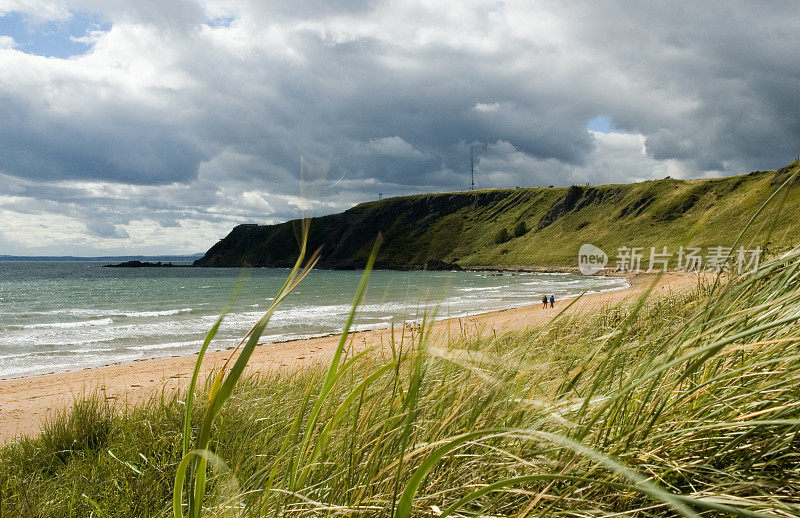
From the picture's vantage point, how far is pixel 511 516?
1239mm

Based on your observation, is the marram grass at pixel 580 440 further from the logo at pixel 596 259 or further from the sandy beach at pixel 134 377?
the sandy beach at pixel 134 377

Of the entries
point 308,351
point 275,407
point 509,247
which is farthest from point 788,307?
point 509,247

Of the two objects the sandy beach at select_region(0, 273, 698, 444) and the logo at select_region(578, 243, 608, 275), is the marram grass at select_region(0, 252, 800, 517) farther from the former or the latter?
the sandy beach at select_region(0, 273, 698, 444)

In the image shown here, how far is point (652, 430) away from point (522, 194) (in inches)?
5626

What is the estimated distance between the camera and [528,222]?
409 ft

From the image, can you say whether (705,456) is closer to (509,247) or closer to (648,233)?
(648,233)

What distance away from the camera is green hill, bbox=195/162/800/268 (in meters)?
89.4

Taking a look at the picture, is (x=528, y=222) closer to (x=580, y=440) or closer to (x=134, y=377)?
(x=134, y=377)

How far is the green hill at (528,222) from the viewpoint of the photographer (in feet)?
293

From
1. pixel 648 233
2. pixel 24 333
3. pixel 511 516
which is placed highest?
pixel 648 233

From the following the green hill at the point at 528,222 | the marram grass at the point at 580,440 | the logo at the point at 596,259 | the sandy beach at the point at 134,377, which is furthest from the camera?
the green hill at the point at 528,222

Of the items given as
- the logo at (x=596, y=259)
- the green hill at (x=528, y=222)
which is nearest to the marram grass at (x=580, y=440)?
the logo at (x=596, y=259)

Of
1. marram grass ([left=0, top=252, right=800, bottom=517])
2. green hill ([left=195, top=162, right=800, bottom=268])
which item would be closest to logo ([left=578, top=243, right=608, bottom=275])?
marram grass ([left=0, top=252, right=800, bottom=517])

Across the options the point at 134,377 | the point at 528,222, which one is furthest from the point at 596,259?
the point at 528,222
